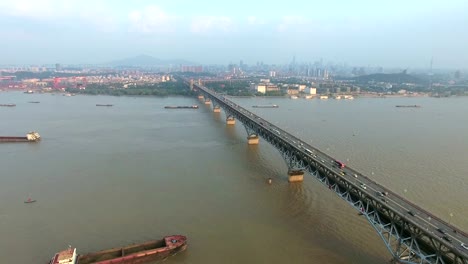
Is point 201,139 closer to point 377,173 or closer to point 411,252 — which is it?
point 377,173

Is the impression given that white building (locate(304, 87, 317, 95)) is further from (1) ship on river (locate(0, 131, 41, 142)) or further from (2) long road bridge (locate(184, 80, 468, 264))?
(2) long road bridge (locate(184, 80, 468, 264))

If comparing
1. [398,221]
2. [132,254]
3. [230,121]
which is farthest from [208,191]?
[230,121]

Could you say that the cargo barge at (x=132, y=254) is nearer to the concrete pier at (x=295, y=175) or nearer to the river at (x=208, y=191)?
the river at (x=208, y=191)

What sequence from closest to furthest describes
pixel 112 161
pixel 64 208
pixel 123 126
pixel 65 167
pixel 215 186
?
pixel 64 208 → pixel 215 186 → pixel 65 167 → pixel 112 161 → pixel 123 126

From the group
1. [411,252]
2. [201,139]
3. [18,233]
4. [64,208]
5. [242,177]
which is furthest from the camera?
[201,139]

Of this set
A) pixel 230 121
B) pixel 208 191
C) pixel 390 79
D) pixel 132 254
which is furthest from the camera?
pixel 390 79

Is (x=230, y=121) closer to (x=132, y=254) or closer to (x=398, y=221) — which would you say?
(x=132, y=254)

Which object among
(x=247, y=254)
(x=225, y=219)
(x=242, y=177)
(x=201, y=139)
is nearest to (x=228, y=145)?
(x=201, y=139)
